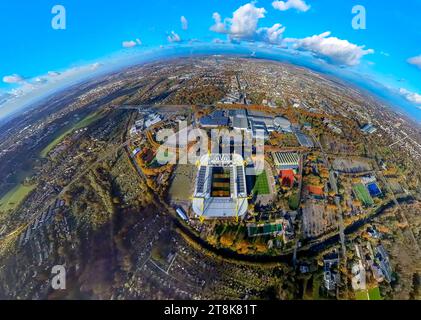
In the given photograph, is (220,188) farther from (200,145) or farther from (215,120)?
(215,120)

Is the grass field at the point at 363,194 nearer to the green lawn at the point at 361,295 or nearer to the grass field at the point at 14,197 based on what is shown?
the green lawn at the point at 361,295

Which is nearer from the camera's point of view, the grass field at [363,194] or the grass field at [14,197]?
the grass field at [14,197]

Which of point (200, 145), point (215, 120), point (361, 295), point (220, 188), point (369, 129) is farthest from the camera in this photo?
point (369, 129)

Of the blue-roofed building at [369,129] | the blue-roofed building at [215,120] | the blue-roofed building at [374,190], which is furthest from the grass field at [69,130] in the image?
the blue-roofed building at [369,129]

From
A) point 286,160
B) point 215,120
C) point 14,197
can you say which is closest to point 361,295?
point 286,160

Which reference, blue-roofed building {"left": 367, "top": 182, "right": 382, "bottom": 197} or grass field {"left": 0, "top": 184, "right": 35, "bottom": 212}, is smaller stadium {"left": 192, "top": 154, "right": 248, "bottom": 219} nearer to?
blue-roofed building {"left": 367, "top": 182, "right": 382, "bottom": 197}

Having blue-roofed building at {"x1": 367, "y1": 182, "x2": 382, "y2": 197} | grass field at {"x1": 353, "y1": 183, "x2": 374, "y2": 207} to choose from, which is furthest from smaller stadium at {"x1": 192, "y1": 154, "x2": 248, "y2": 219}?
blue-roofed building at {"x1": 367, "y1": 182, "x2": 382, "y2": 197}
